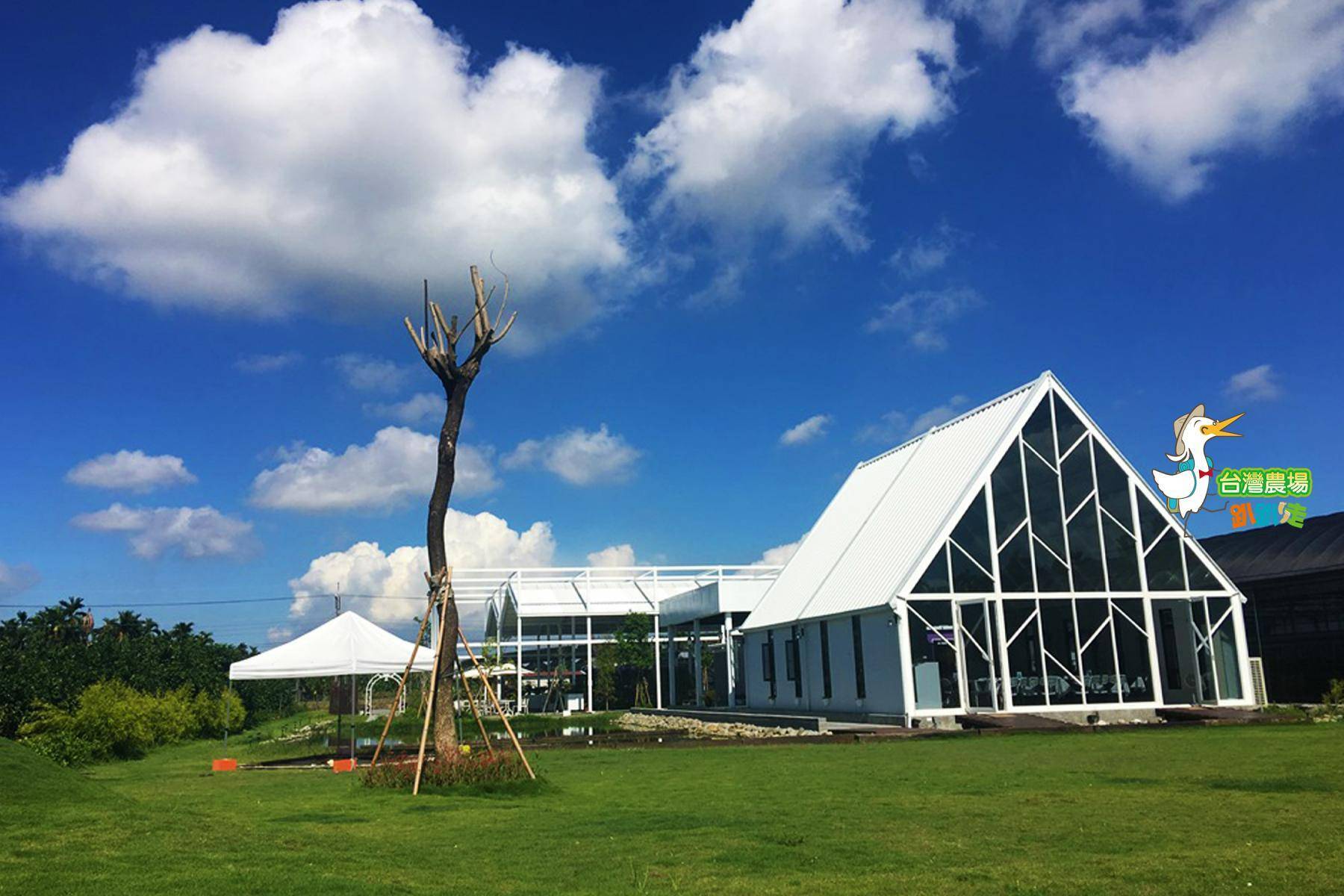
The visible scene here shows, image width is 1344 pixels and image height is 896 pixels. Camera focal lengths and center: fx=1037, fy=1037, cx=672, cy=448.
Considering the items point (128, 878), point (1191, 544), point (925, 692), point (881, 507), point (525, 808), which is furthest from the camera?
point (881, 507)

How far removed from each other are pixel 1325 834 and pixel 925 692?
16075mm

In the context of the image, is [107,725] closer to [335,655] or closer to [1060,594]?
[335,655]

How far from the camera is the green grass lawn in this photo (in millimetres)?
7449

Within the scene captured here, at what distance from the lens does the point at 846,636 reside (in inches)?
1110

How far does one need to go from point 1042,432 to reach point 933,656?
652cm

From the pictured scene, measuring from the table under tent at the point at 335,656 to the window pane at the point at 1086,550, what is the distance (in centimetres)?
1634

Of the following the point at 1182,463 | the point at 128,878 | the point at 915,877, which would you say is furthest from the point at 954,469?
the point at 128,878

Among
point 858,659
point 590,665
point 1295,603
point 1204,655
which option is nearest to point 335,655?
point 858,659

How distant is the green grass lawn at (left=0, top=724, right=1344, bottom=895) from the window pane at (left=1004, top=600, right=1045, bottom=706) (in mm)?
8488

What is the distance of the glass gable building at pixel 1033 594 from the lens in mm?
24984

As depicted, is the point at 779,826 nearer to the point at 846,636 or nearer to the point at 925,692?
the point at 925,692

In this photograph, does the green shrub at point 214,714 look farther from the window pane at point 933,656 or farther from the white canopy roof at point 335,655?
the window pane at point 933,656

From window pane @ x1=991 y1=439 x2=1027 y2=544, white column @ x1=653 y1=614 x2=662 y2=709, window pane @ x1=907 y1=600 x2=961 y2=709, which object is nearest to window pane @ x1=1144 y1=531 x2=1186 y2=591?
window pane @ x1=991 y1=439 x2=1027 y2=544

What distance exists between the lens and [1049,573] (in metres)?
25.8
